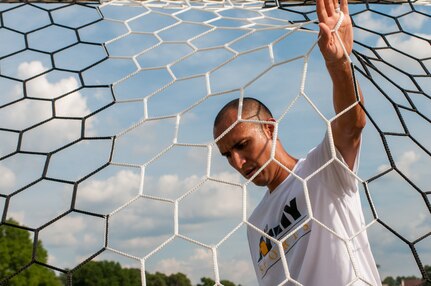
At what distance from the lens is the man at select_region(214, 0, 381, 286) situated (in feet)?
5.18

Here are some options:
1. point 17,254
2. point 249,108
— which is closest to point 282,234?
point 249,108

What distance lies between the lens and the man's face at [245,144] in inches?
72.7

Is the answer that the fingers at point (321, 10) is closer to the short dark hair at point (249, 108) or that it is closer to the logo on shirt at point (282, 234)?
the short dark hair at point (249, 108)

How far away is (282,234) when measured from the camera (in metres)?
1.86

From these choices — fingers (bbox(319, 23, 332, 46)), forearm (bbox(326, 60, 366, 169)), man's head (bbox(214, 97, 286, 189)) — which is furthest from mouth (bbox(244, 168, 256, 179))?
fingers (bbox(319, 23, 332, 46))

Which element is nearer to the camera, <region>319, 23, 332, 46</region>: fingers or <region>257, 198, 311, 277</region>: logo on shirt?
<region>319, 23, 332, 46</region>: fingers

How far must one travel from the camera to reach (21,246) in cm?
2200

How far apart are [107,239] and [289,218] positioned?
1.78 feet

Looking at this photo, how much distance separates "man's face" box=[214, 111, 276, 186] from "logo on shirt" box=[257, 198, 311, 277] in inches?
6.0

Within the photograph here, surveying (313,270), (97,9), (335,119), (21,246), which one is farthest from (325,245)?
(21,246)

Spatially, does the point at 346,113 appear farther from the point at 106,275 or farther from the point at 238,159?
the point at 106,275

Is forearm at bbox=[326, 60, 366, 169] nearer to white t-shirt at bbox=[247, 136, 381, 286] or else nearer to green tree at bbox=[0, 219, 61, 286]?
white t-shirt at bbox=[247, 136, 381, 286]

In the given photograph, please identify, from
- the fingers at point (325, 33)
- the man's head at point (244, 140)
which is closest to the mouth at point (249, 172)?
the man's head at point (244, 140)

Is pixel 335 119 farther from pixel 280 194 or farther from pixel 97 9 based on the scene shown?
pixel 97 9
